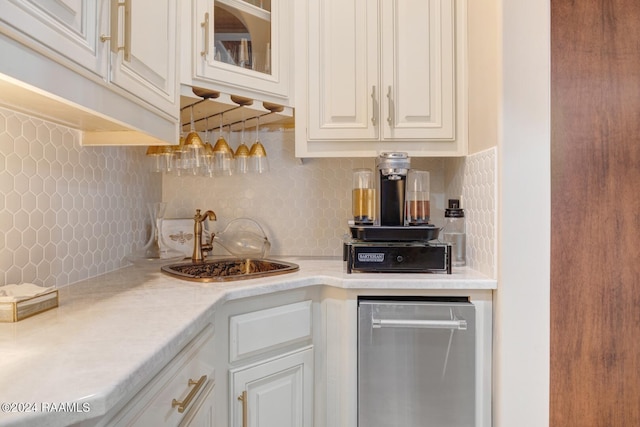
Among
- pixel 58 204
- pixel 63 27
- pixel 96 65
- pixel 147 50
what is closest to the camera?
pixel 63 27

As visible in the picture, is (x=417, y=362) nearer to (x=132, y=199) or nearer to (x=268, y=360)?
(x=268, y=360)

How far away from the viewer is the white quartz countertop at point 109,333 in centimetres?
54

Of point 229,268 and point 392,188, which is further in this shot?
point 229,268

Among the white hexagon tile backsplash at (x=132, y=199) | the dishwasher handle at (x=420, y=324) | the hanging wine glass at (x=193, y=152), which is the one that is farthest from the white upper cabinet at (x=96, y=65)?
the dishwasher handle at (x=420, y=324)

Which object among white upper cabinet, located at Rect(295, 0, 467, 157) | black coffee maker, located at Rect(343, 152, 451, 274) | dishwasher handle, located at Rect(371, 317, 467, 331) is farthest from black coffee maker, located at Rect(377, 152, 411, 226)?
dishwasher handle, located at Rect(371, 317, 467, 331)

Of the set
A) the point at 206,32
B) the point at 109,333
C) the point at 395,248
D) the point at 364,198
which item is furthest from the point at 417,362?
the point at 206,32

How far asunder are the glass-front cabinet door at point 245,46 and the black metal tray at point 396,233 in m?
0.64

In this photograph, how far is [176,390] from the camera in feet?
2.86

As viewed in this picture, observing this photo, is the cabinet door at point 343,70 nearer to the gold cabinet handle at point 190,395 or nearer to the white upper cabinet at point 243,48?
the white upper cabinet at point 243,48

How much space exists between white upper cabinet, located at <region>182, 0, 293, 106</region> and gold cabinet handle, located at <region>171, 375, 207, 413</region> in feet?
3.19

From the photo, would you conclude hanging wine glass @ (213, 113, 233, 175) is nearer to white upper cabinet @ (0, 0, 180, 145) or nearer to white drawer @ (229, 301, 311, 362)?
white upper cabinet @ (0, 0, 180, 145)

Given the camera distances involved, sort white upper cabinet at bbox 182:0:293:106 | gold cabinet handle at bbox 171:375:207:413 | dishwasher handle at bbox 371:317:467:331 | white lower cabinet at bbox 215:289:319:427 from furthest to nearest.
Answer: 1. white upper cabinet at bbox 182:0:293:106
2. dishwasher handle at bbox 371:317:467:331
3. white lower cabinet at bbox 215:289:319:427
4. gold cabinet handle at bbox 171:375:207:413

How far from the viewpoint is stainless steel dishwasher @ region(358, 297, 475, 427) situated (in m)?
1.38

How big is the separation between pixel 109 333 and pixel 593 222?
5.28 ft
